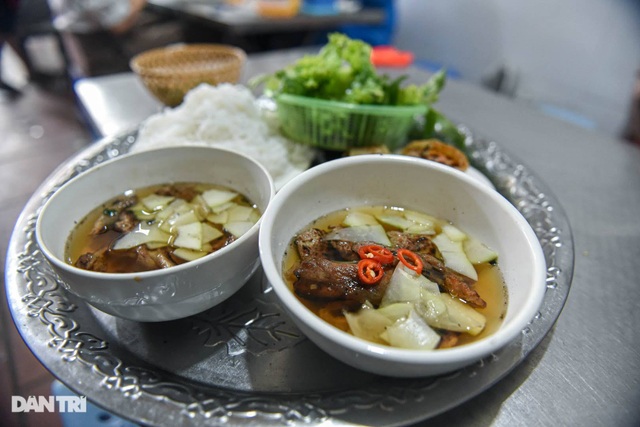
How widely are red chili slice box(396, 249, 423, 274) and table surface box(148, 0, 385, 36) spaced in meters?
4.47

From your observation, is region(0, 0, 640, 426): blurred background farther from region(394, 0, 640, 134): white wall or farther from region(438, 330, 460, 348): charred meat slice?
region(438, 330, 460, 348): charred meat slice

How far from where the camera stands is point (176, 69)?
2.64 m

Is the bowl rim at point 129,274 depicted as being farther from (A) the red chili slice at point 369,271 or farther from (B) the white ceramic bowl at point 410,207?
(A) the red chili slice at point 369,271

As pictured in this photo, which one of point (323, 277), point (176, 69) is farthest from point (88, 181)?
point (176, 69)

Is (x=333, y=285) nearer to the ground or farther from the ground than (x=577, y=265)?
farther from the ground

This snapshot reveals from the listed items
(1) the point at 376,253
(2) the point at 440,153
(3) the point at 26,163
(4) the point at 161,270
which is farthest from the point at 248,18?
(4) the point at 161,270

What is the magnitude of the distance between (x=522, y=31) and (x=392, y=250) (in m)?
4.59

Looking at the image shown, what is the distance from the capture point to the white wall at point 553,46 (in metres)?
3.90

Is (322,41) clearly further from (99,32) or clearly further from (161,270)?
(161,270)

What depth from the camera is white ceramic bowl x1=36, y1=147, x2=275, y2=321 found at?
1.00 m

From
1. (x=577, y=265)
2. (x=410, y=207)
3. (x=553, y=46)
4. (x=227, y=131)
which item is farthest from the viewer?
(x=553, y=46)

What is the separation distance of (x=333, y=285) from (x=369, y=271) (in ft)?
0.38

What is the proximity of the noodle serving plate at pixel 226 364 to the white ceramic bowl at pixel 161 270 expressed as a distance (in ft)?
0.43

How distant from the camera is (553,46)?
14.4 feet
